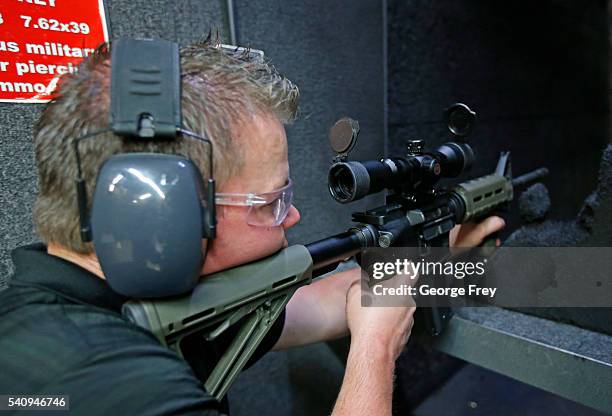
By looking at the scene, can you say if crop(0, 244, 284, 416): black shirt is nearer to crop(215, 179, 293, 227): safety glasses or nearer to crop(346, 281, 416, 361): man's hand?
crop(215, 179, 293, 227): safety glasses

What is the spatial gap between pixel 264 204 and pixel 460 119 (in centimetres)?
52

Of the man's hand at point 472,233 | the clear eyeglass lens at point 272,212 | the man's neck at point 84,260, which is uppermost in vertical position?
the clear eyeglass lens at point 272,212

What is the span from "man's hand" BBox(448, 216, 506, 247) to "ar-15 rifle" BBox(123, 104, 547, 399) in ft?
0.13

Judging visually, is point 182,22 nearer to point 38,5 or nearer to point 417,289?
point 38,5

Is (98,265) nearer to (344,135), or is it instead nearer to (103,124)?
(103,124)

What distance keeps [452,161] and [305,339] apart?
469 mm

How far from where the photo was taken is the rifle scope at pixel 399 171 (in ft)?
2.15

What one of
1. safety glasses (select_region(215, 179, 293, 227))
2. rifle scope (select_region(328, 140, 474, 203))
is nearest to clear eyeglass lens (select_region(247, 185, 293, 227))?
safety glasses (select_region(215, 179, 293, 227))

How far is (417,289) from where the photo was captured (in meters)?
0.84

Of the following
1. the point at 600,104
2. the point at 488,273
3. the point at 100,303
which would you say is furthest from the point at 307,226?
the point at 600,104

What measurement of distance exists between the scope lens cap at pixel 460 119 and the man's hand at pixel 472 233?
0.74 ft

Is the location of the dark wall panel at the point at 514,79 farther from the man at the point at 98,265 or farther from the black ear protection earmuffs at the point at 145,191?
the black ear protection earmuffs at the point at 145,191

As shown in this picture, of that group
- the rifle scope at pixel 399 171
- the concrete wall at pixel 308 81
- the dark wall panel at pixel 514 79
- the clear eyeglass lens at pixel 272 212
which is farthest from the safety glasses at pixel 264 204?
the dark wall panel at pixel 514 79

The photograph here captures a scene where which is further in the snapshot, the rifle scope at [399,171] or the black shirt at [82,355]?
the rifle scope at [399,171]
